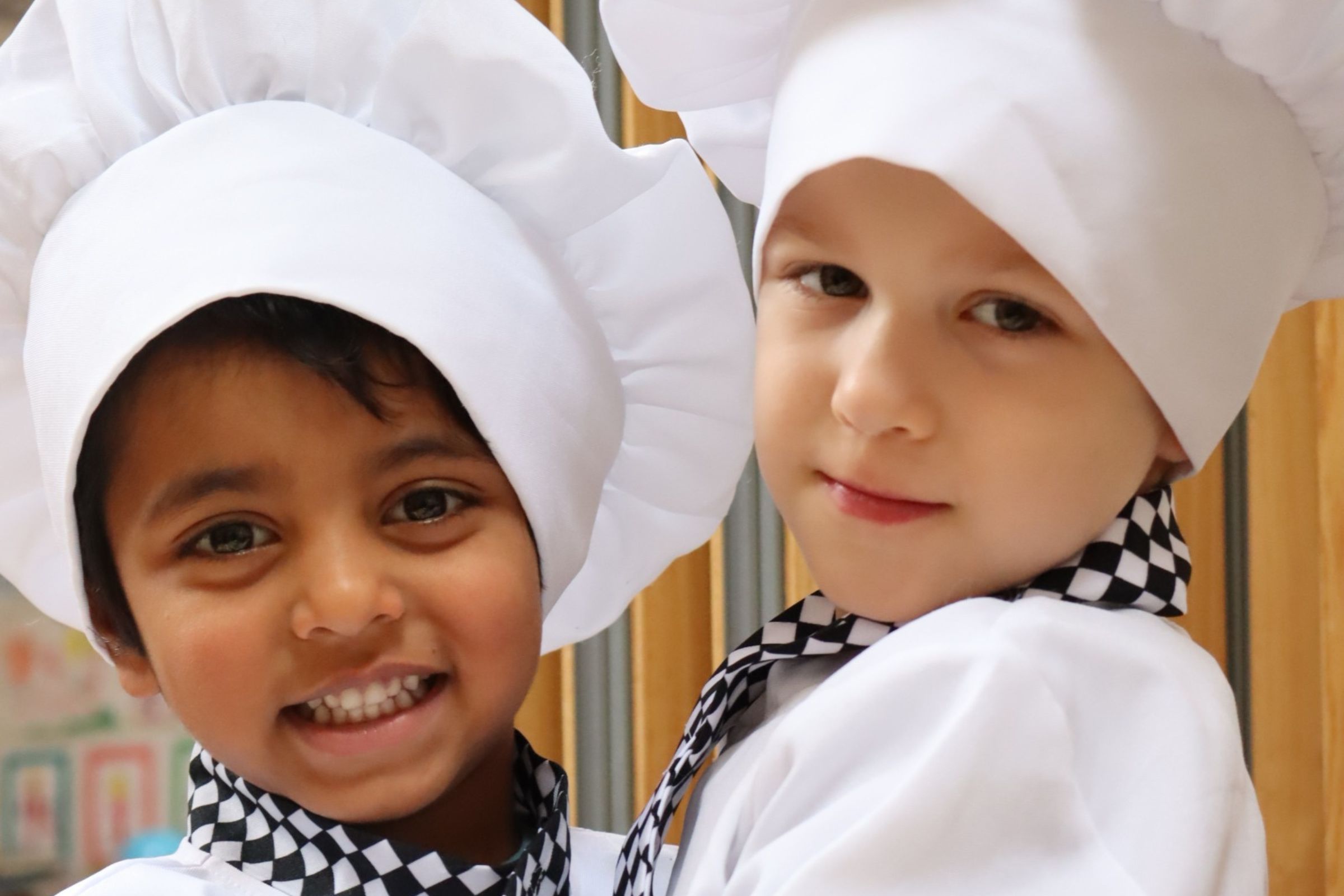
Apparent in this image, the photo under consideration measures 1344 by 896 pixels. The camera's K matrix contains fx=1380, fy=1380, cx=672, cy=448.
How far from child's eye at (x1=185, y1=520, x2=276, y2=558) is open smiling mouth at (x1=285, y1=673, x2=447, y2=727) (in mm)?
95

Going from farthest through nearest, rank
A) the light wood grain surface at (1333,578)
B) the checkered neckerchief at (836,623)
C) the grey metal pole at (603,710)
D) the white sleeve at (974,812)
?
the grey metal pole at (603,710)
the light wood grain surface at (1333,578)
the checkered neckerchief at (836,623)
the white sleeve at (974,812)

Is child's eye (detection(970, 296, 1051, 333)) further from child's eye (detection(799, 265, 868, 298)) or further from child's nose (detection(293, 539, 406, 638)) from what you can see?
child's nose (detection(293, 539, 406, 638))

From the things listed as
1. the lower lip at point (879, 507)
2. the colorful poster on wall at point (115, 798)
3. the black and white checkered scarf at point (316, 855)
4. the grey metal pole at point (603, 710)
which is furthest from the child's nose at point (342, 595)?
the colorful poster on wall at point (115, 798)

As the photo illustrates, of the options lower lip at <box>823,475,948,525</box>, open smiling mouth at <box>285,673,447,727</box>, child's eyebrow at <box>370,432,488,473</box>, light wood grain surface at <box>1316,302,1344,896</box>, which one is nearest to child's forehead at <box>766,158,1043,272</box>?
lower lip at <box>823,475,948,525</box>

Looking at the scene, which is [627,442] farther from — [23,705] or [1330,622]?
[23,705]

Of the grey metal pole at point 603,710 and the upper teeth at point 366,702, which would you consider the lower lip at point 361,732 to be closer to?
the upper teeth at point 366,702

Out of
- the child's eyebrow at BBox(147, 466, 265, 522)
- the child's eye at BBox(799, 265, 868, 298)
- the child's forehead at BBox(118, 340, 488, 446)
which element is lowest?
the child's eyebrow at BBox(147, 466, 265, 522)

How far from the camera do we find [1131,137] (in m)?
0.65

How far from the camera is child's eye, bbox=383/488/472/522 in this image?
0.81 m

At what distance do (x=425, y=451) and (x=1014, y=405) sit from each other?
33cm

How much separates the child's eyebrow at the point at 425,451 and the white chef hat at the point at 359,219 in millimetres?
31

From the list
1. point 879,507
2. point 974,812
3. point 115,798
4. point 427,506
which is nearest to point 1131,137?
point 879,507

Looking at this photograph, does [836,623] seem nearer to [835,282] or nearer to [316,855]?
[835,282]

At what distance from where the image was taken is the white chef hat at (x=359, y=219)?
2.46 feet
